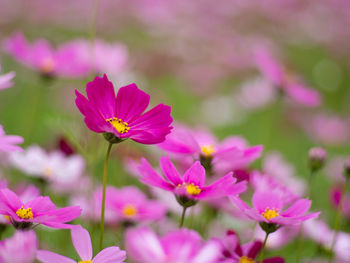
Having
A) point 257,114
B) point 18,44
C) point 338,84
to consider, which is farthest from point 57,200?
point 338,84

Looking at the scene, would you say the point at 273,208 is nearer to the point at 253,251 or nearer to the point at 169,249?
the point at 253,251

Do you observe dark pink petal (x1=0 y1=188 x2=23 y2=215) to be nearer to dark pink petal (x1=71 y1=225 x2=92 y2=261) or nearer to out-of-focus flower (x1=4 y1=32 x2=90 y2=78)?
dark pink petal (x1=71 y1=225 x2=92 y2=261)

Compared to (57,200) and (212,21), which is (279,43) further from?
(57,200)

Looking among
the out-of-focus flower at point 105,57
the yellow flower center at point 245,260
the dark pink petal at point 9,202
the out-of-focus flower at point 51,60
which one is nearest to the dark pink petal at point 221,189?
the yellow flower center at point 245,260

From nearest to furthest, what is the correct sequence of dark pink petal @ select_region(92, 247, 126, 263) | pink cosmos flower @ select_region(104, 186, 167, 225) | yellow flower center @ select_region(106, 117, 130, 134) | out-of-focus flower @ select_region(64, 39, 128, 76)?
dark pink petal @ select_region(92, 247, 126, 263)
yellow flower center @ select_region(106, 117, 130, 134)
pink cosmos flower @ select_region(104, 186, 167, 225)
out-of-focus flower @ select_region(64, 39, 128, 76)

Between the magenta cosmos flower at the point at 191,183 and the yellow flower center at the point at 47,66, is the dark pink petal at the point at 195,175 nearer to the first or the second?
the magenta cosmos flower at the point at 191,183

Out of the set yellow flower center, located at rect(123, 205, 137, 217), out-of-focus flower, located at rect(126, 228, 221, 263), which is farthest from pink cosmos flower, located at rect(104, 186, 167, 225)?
out-of-focus flower, located at rect(126, 228, 221, 263)
